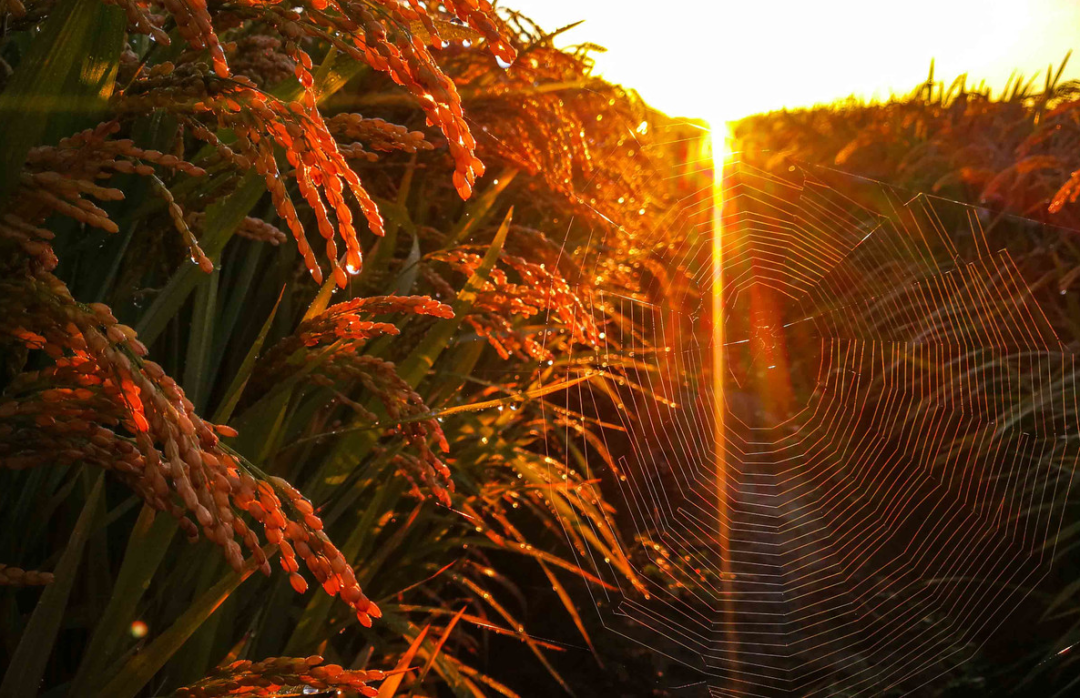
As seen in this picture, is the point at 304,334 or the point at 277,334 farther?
the point at 277,334

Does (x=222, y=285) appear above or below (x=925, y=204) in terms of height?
below

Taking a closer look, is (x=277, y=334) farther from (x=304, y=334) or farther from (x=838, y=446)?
(x=838, y=446)

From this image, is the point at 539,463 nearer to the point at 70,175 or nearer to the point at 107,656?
the point at 107,656

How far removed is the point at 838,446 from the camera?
3838mm

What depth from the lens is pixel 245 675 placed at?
92 centimetres

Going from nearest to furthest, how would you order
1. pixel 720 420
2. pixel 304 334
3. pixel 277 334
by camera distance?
1. pixel 304 334
2. pixel 277 334
3. pixel 720 420

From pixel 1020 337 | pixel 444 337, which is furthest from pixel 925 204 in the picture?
pixel 444 337

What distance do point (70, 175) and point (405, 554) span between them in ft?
4.59

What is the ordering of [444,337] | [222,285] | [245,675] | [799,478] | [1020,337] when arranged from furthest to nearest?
1. [799,478]
2. [1020,337]
3. [222,285]
4. [444,337]
5. [245,675]

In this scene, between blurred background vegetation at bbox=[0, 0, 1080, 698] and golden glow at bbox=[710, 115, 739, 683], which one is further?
golden glow at bbox=[710, 115, 739, 683]

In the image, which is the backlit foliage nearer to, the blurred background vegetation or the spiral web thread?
the blurred background vegetation

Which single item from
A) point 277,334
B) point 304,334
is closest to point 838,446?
point 277,334

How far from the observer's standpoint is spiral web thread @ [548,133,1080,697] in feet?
8.66

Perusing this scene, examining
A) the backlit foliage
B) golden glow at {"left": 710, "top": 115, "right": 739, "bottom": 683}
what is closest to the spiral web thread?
golden glow at {"left": 710, "top": 115, "right": 739, "bottom": 683}
